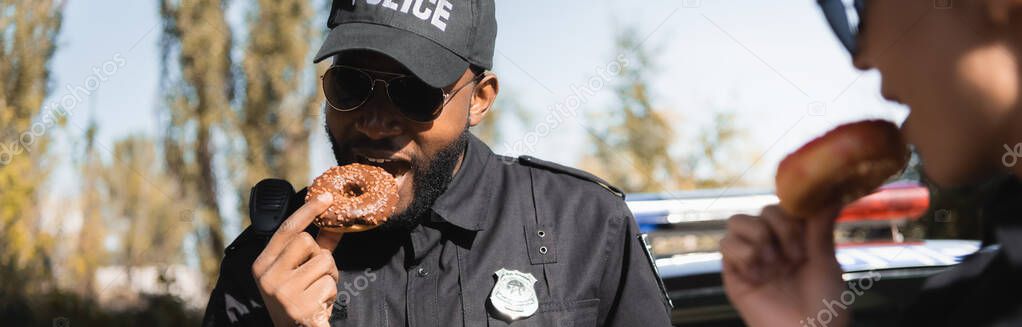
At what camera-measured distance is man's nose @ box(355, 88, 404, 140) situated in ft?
8.70

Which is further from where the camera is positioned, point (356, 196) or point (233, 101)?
point (233, 101)

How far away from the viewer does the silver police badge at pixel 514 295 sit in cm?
263

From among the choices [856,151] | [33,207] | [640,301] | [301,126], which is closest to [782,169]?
[856,151]

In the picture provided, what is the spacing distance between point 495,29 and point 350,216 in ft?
2.77

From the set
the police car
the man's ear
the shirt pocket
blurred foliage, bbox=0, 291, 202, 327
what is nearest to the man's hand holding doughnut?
the shirt pocket

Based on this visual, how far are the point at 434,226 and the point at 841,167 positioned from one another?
144 centimetres

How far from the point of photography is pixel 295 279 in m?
2.33

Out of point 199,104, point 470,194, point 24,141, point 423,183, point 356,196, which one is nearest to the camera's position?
point 356,196

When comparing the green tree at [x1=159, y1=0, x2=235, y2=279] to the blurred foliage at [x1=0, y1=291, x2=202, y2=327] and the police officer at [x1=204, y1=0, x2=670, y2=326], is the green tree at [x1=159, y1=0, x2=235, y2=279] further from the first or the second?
the police officer at [x1=204, y1=0, x2=670, y2=326]

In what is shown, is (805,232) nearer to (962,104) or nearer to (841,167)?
(841,167)

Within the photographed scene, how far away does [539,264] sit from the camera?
2.76 meters

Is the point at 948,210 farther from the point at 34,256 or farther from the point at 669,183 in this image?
the point at 34,256

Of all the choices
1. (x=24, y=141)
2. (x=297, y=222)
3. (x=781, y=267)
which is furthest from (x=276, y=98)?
(x=781, y=267)

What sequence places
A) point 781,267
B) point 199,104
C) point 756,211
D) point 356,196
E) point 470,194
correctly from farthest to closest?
point 199,104
point 756,211
point 470,194
point 356,196
point 781,267
